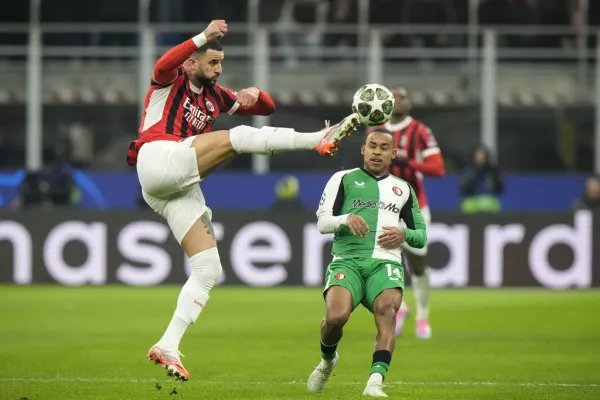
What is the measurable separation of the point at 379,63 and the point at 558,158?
4.07 metres

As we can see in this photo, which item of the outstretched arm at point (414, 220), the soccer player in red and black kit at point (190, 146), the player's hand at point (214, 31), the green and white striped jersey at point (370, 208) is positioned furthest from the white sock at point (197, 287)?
the player's hand at point (214, 31)

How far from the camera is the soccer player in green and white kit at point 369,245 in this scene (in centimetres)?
827

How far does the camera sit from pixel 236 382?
9555mm

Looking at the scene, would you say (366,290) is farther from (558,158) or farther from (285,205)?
(558,158)

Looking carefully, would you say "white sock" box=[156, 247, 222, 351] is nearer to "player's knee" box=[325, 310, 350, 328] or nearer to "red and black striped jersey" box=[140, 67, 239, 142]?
"red and black striped jersey" box=[140, 67, 239, 142]

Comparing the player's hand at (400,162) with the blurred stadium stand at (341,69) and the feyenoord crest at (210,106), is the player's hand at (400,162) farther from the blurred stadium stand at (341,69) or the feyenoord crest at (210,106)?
the blurred stadium stand at (341,69)

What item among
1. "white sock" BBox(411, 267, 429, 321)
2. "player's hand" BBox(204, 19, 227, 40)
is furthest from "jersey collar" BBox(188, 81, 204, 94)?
"white sock" BBox(411, 267, 429, 321)

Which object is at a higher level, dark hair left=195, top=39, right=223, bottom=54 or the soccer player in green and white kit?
dark hair left=195, top=39, right=223, bottom=54

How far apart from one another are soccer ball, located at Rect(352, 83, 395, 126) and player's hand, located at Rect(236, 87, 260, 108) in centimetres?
95

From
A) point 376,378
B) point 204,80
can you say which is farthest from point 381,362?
point 204,80

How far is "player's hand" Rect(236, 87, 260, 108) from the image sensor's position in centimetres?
935

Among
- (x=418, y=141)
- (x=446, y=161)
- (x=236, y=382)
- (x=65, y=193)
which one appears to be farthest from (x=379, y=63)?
(x=236, y=382)

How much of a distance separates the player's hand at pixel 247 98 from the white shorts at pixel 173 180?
797 mm

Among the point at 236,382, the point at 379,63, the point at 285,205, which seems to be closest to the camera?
the point at 236,382
